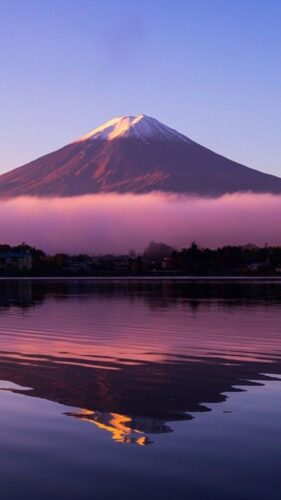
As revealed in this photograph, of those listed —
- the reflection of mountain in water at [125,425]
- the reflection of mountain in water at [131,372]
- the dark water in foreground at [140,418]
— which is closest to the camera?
the dark water in foreground at [140,418]

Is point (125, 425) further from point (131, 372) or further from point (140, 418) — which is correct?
point (131, 372)

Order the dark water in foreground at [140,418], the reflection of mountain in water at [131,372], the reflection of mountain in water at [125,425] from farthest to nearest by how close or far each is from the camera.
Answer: the reflection of mountain in water at [131,372] < the reflection of mountain in water at [125,425] < the dark water in foreground at [140,418]

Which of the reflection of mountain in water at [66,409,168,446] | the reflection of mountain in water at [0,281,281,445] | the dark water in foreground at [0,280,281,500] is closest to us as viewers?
the dark water in foreground at [0,280,281,500]

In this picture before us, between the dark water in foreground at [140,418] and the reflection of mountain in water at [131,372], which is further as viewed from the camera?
the reflection of mountain in water at [131,372]

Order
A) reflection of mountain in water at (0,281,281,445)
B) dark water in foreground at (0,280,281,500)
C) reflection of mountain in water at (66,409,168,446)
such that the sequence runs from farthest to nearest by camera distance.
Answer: reflection of mountain in water at (0,281,281,445) < reflection of mountain in water at (66,409,168,446) < dark water in foreground at (0,280,281,500)

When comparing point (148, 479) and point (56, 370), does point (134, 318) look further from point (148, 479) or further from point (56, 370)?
point (148, 479)

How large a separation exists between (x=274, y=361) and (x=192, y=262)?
154779mm

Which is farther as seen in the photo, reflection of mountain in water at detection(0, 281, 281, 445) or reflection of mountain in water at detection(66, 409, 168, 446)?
reflection of mountain in water at detection(0, 281, 281, 445)

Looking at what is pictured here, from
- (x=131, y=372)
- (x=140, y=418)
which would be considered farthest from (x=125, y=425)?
(x=131, y=372)

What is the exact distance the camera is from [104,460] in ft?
22.0

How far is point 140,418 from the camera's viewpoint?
849 cm

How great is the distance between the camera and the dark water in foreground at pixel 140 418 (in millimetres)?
6090

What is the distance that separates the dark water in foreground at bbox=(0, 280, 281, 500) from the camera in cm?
609

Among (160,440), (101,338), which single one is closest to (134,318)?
(101,338)
